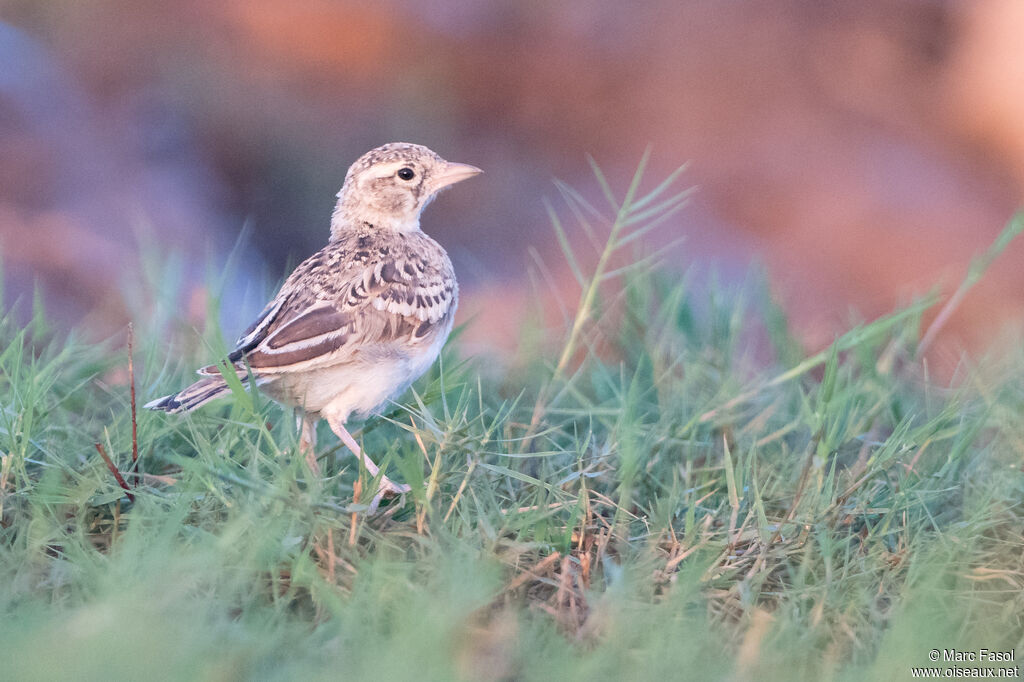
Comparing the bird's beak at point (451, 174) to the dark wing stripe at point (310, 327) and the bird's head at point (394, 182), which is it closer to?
the bird's head at point (394, 182)

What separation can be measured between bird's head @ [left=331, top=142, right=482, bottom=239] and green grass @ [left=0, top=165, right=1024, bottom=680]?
761 mm

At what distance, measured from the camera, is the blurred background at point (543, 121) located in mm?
7883

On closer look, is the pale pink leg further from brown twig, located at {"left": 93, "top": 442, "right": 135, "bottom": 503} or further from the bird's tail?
brown twig, located at {"left": 93, "top": 442, "right": 135, "bottom": 503}

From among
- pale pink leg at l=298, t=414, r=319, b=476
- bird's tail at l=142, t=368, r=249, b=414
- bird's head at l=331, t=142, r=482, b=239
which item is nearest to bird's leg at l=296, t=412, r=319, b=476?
pale pink leg at l=298, t=414, r=319, b=476

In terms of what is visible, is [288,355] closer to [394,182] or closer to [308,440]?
[308,440]

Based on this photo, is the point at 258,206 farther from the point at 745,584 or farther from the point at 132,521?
the point at 745,584

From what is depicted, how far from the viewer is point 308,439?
13.3 feet

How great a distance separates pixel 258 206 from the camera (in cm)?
830

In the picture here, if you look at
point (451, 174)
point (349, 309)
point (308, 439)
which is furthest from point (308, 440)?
point (451, 174)

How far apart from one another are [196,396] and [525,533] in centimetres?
121

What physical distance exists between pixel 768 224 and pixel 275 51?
168 inches

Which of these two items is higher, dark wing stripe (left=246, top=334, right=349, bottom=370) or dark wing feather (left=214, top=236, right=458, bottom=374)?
dark wing feather (left=214, top=236, right=458, bottom=374)

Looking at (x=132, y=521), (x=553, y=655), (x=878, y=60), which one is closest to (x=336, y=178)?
(x=878, y=60)

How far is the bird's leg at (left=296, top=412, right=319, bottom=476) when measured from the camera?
3.64m
